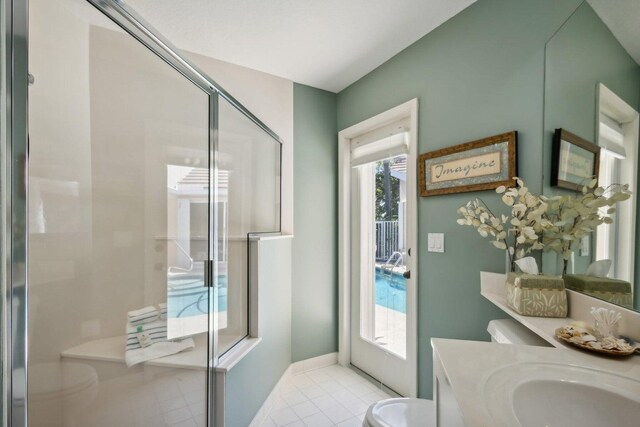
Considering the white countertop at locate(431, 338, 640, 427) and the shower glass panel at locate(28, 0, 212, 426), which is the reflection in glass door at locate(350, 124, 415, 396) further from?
the shower glass panel at locate(28, 0, 212, 426)

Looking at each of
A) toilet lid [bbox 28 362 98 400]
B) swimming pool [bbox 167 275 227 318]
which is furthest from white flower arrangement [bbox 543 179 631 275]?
toilet lid [bbox 28 362 98 400]

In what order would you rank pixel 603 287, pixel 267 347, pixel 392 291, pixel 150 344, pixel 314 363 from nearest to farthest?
1. pixel 603 287
2. pixel 150 344
3. pixel 267 347
4. pixel 392 291
5. pixel 314 363

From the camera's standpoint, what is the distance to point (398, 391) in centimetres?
201

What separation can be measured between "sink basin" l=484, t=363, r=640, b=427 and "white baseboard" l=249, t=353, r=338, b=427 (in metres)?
1.56

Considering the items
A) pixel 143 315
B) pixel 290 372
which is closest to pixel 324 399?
pixel 290 372

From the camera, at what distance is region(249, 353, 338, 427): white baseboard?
176cm

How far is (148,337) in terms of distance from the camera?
4.14 feet

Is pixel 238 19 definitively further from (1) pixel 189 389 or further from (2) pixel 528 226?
(1) pixel 189 389

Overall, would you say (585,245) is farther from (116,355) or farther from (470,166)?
(116,355)

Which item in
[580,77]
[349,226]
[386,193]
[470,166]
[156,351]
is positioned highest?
[580,77]

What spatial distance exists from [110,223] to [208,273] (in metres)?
0.53

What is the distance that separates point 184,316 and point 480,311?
Result: 1548mm

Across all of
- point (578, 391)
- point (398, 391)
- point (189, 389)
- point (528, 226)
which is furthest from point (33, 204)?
point (398, 391)

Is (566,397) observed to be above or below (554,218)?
below
